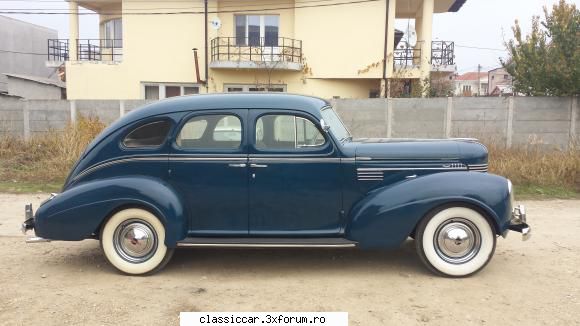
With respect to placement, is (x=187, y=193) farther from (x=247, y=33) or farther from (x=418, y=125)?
(x=247, y=33)

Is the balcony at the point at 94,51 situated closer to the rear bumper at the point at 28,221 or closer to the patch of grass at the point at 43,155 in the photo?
the patch of grass at the point at 43,155

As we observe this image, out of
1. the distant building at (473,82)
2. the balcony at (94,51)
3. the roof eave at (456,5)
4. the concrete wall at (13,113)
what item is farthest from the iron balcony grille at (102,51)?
the distant building at (473,82)

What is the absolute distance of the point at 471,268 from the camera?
4.68 meters

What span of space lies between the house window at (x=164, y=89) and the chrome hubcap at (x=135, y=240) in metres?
15.5

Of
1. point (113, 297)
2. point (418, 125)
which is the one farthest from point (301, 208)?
Result: point (418, 125)

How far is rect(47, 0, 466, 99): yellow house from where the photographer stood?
1884cm

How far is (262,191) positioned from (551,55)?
966 cm

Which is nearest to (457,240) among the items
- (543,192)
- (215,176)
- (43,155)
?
(215,176)

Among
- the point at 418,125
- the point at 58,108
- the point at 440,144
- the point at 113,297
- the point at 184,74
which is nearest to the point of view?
the point at 113,297

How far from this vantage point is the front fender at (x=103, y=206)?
4668mm

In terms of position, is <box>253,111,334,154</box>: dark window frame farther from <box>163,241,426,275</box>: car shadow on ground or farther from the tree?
the tree

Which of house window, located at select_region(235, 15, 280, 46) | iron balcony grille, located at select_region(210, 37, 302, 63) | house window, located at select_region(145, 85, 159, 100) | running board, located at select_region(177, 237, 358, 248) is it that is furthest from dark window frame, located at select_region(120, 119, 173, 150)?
house window, located at select_region(145, 85, 159, 100)

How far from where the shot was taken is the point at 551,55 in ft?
37.1

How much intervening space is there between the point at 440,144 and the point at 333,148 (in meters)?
1.15
